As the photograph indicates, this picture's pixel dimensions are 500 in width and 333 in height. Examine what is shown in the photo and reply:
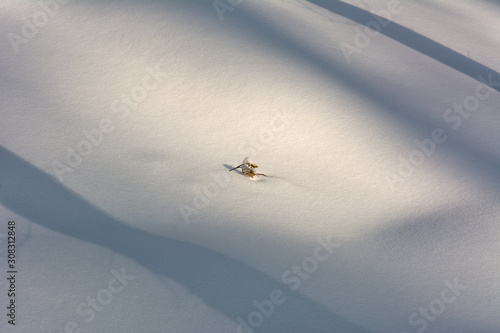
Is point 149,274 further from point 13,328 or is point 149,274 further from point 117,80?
point 117,80

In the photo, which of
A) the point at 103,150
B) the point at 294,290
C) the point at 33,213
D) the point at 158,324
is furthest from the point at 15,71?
the point at 294,290

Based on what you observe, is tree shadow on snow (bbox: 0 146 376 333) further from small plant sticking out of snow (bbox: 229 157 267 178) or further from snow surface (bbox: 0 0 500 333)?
small plant sticking out of snow (bbox: 229 157 267 178)

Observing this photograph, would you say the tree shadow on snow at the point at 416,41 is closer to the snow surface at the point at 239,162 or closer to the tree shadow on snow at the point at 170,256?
the snow surface at the point at 239,162

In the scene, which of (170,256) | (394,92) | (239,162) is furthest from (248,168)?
(394,92)

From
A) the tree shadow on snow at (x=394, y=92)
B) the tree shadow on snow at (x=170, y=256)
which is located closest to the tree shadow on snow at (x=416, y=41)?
the tree shadow on snow at (x=394, y=92)

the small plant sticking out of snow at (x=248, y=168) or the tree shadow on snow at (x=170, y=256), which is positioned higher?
the small plant sticking out of snow at (x=248, y=168)

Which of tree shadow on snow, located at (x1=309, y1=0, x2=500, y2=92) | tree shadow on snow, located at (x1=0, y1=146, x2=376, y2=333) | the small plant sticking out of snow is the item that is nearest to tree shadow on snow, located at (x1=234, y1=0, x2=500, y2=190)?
tree shadow on snow, located at (x1=309, y1=0, x2=500, y2=92)
